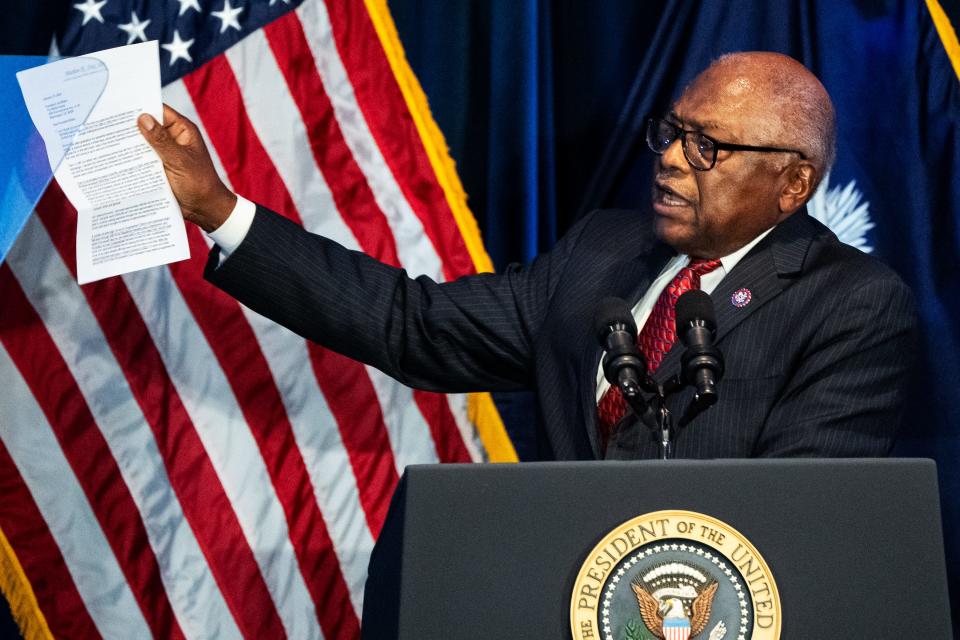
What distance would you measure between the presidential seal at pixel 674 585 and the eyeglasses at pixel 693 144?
3.69 feet

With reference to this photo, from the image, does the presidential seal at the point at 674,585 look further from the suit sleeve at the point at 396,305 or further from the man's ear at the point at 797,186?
the man's ear at the point at 797,186

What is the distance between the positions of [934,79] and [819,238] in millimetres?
704

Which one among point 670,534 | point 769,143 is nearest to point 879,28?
point 769,143

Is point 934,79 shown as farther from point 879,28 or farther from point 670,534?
point 670,534

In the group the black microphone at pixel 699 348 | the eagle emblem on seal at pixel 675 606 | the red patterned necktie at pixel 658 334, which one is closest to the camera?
the eagle emblem on seal at pixel 675 606

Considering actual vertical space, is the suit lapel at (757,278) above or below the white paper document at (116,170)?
below

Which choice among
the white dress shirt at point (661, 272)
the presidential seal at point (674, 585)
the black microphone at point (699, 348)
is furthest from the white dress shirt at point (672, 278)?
the presidential seal at point (674, 585)

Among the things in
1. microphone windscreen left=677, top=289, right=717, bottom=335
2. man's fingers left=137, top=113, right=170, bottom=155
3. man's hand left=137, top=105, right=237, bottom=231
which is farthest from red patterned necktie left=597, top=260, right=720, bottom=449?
man's fingers left=137, top=113, right=170, bottom=155

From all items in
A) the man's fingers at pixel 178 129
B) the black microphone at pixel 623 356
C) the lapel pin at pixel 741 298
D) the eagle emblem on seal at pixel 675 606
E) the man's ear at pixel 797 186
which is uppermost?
the man's fingers at pixel 178 129

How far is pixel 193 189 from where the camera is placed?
2207 mm

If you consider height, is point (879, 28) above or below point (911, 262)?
above

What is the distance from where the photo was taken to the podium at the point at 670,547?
1.39 meters

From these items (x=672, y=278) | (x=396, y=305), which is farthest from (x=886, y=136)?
(x=396, y=305)

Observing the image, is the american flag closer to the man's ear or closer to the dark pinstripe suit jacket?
the dark pinstripe suit jacket
